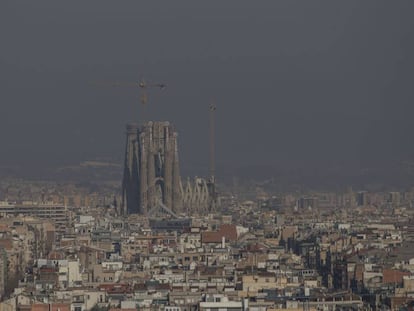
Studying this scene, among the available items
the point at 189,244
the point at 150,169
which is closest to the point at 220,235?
the point at 189,244

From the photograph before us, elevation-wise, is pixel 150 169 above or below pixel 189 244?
above

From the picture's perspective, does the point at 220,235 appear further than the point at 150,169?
No

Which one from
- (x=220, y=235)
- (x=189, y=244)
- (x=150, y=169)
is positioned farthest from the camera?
(x=150, y=169)

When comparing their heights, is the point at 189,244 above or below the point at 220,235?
below

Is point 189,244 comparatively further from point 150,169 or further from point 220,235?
point 150,169

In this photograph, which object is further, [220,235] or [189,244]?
[220,235]

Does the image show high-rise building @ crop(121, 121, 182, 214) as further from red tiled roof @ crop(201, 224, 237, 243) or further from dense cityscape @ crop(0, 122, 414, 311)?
red tiled roof @ crop(201, 224, 237, 243)

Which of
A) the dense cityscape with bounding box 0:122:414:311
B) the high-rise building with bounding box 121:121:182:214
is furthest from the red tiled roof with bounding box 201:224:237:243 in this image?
the high-rise building with bounding box 121:121:182:214

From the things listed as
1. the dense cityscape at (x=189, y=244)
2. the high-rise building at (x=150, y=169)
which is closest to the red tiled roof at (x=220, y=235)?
the dense cityscape at (x=189, y=244)

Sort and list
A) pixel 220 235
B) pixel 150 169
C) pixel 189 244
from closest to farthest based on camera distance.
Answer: pixel 189 244 → pixel 220 235 → pixel 150 169

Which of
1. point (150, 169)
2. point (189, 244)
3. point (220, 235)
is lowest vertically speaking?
point (189, 244)

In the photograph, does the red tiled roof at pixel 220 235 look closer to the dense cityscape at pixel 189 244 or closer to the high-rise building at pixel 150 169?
the dense cityscape at pixel 189 244

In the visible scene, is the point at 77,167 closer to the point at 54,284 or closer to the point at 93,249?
the point at 93,249
